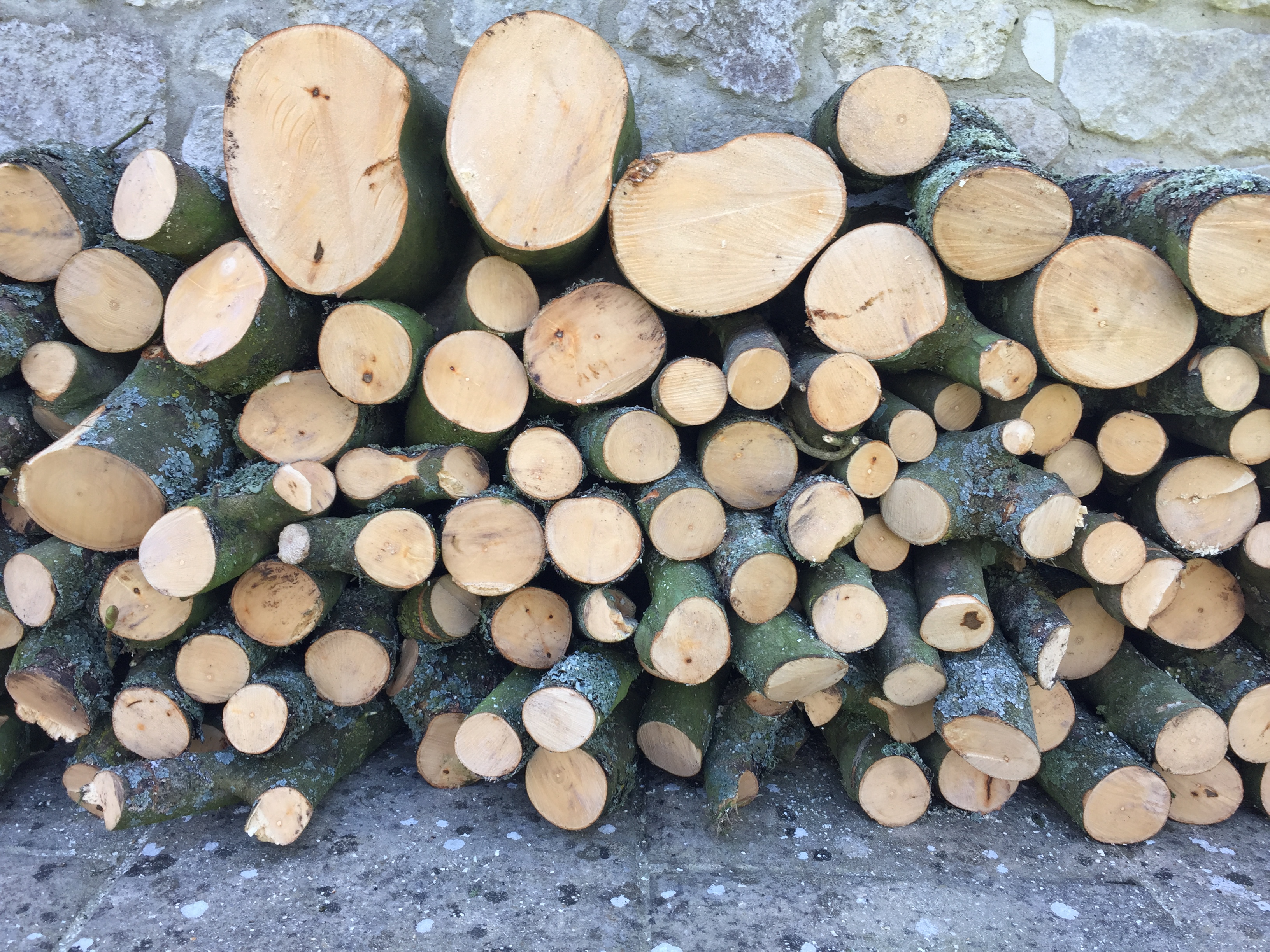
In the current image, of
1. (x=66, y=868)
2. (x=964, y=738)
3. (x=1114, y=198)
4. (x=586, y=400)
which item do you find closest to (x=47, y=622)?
(x=66, y=868)

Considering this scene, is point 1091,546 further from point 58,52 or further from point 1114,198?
point 58,52

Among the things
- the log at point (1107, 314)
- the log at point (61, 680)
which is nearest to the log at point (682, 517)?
the log at point (1107, 314)

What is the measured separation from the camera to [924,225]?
6.15 ft

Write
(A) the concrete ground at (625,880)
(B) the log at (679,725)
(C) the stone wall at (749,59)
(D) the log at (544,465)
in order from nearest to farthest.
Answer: (A) the concrete ground at (625,880), (D) the log at (544,465), (B) the log at (679,725), (C) the stone wall at (749,59)

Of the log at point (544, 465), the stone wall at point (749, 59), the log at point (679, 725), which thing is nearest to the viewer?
the log at point (544, 465)

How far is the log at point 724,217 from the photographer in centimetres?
186

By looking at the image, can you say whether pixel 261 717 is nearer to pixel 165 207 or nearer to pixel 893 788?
pixel 165 207

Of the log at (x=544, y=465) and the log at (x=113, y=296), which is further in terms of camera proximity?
the log at (x=113, y=296)

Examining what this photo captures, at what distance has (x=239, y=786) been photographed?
1.85 m

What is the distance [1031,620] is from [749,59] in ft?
5.88

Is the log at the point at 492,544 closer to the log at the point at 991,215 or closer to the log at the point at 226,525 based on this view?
the log at the point at 226,525

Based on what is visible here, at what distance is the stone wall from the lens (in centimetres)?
232

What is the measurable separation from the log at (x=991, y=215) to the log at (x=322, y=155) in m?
1.29

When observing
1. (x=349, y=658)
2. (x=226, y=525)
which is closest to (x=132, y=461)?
(x=226, y=525)
